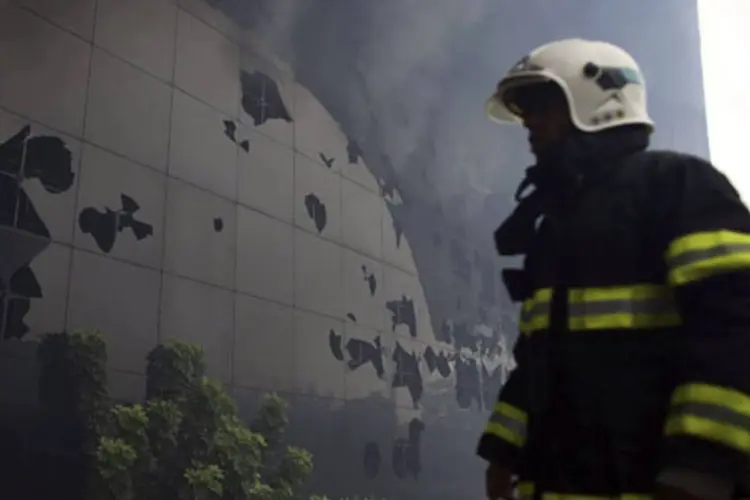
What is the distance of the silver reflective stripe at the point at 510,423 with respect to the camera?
107cm

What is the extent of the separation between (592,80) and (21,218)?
36.8 inches

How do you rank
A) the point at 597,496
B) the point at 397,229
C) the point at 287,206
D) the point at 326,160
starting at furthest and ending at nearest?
the point at 397,229 → the point at 326,160 → the point at 287,206 → the point at 597,496

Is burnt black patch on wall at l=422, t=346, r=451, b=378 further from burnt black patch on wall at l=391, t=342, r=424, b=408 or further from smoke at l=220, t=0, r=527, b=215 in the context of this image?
smoke at l=220, t=0, r=527, b=215

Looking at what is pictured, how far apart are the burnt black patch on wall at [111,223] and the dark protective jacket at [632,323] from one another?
81cm

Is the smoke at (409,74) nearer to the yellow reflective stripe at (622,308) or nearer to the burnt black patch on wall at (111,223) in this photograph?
the burnt black patch on wall at (111,223)

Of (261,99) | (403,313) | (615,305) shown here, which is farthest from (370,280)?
(615,305)

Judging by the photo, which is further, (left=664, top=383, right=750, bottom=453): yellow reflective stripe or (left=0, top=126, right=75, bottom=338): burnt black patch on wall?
(left=0, top=126, right=75, bottom=338): burnt black patch on wall

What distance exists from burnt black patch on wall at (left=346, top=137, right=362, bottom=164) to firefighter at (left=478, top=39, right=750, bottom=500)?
1.03m

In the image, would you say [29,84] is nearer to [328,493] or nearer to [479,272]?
[328,493]

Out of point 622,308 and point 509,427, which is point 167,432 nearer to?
point 509,427

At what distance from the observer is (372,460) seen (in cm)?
203

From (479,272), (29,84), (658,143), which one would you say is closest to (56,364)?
(29,84)

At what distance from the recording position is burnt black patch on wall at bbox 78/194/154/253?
144 centimetres

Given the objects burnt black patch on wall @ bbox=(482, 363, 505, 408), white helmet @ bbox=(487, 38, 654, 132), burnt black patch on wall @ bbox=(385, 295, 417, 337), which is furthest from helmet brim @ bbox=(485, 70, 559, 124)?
burnt black patch on wall @ bbox=(482, 363, 505, 408)
